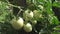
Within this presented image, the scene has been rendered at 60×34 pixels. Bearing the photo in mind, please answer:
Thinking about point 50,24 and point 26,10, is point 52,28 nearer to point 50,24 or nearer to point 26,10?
point 50,24

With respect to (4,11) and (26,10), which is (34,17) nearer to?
(26,10)

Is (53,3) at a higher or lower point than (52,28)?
higher

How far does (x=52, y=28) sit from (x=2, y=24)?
23 cm

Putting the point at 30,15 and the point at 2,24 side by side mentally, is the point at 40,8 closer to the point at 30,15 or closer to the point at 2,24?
the point at 30,15

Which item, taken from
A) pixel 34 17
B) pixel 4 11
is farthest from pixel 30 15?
pixel 4 11

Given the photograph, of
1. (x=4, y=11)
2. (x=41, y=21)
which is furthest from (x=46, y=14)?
(x=4, y=11)

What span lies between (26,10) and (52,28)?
146 millimetres

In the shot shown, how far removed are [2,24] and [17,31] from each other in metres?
0.08

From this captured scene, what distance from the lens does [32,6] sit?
28.1 inches

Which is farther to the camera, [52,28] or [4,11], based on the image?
[4,11]

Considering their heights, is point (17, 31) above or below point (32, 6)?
below

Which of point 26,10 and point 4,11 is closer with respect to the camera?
point 26,10

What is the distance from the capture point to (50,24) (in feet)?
2.29

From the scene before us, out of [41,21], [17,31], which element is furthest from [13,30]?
[41,21]
